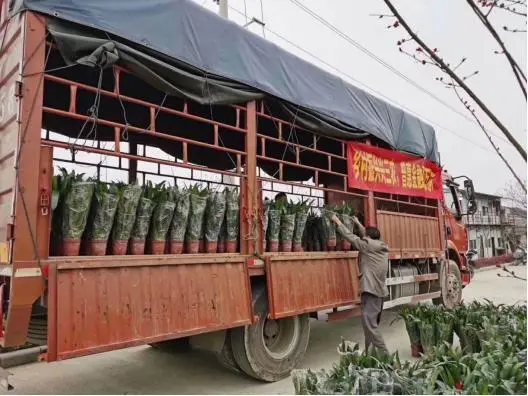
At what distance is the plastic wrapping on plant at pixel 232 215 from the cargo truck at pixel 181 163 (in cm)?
9

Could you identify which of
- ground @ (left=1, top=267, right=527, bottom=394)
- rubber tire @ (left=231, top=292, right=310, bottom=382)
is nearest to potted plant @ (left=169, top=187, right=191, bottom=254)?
rubber tire @ (left=231, top=292, right=310, bottom=382)

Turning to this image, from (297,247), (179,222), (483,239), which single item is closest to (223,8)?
(297,247)

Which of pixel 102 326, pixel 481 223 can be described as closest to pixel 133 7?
pixel 102 326

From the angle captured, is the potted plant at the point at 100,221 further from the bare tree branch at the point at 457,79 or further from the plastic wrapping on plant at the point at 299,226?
the bare tree branch at the point at 457,79

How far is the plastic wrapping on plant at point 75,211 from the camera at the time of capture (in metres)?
3.33

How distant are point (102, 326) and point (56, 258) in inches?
23.3

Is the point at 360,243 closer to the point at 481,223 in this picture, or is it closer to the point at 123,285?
the point at 123,285

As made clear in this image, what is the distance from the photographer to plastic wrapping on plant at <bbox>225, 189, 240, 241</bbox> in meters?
4.44

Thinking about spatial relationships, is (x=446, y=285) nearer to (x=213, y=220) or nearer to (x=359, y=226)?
(x=359, y=226)

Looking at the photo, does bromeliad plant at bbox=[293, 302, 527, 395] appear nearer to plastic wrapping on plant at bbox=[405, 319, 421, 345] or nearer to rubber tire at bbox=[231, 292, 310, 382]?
rubber tire at bbox=[231, 292, 310, 382]

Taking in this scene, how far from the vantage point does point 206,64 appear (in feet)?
→ 13.9

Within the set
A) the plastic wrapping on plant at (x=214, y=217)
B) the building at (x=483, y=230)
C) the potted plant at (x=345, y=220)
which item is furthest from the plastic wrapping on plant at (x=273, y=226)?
the building at (x=483, y=230)

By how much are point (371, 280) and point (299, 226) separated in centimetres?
112

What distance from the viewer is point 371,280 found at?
17.7 ft
